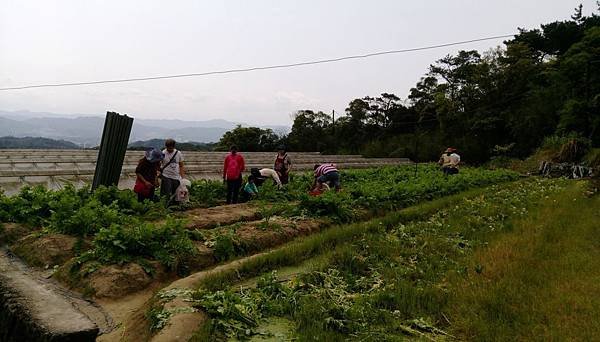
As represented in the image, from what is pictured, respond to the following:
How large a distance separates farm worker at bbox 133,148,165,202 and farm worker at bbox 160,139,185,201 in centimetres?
19

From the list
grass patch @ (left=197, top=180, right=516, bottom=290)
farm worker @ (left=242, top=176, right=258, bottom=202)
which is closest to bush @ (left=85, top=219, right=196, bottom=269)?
grass patch @ (left=197, top=180, right=516, bottom=290)

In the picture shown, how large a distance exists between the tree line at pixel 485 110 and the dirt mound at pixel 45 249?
2810 centimetres

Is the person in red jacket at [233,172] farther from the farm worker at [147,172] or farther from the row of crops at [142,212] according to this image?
the farm worker at [147,172]

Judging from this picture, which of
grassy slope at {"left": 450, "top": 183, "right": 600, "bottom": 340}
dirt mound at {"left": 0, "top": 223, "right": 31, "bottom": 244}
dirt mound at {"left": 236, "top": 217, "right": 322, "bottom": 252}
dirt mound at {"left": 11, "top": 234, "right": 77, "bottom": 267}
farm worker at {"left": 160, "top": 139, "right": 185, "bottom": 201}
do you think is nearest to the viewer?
grassy slope at {"left": 450, "top": 183, "right": 600, "bottom": 340}

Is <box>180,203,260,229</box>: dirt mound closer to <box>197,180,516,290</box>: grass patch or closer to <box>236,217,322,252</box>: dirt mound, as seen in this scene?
<box>236,217,322,252</box>: dirt mound

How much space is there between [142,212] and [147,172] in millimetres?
1068

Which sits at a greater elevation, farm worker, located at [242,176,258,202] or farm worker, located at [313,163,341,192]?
farm worker, located at [313,163,341,192]

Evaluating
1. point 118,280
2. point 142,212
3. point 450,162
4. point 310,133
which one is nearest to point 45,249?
point 118,280

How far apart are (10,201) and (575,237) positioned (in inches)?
394

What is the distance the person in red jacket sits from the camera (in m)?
10.7

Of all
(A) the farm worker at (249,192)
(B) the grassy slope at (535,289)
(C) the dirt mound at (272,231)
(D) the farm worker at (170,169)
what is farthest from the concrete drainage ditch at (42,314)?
(A) the farm worker at (249,192)

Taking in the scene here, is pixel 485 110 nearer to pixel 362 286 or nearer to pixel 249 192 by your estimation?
pixel 249 192

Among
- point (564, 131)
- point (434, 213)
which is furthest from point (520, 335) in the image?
point (564, 131)

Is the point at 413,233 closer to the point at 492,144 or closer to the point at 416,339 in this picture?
the point at 416,339
